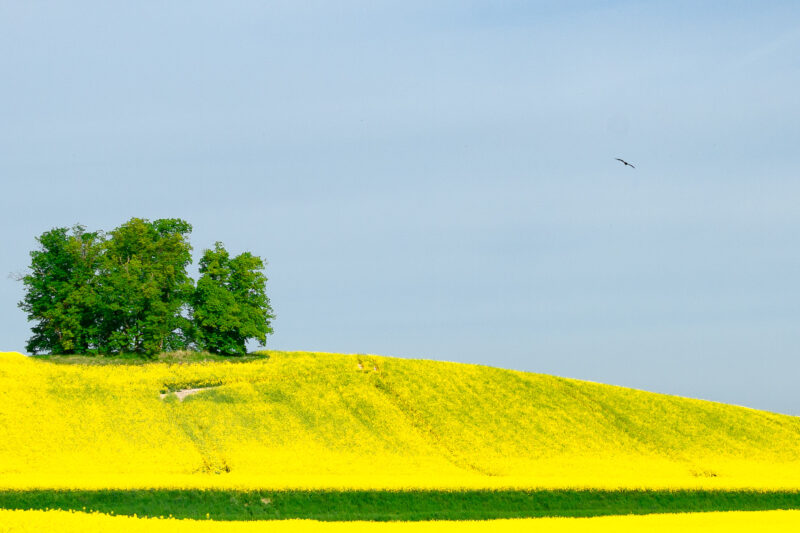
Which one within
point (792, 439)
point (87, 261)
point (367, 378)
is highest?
point (87, 261)

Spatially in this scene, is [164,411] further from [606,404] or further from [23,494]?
[606,404]

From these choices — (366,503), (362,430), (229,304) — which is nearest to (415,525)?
(366,503)

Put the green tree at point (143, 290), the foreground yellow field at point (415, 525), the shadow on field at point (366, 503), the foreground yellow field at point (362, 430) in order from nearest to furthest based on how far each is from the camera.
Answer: the foreground yellow field at point (415, 525) → the shadow on field at point (366, 503) → the foreground yellow field at point (362, 430) → the green tree at point (143, 290)

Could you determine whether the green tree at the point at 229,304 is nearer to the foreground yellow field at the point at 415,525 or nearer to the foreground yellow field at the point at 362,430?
the foreground yellow field at the point at 362,430

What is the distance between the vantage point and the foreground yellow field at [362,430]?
145ft

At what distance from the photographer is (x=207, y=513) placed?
121ft

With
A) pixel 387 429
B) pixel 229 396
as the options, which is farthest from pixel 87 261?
pixel 387 429

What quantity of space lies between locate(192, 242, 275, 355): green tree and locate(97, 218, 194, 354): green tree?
1.34 m

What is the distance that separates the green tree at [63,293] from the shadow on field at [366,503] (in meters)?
27.3

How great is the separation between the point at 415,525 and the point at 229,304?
121ft

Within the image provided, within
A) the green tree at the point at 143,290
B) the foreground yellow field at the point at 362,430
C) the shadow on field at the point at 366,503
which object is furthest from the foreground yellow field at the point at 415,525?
the green tree at the point at 143,290

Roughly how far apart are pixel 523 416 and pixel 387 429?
420 inches

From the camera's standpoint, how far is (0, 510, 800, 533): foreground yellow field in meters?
26.8

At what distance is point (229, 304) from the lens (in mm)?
64812
